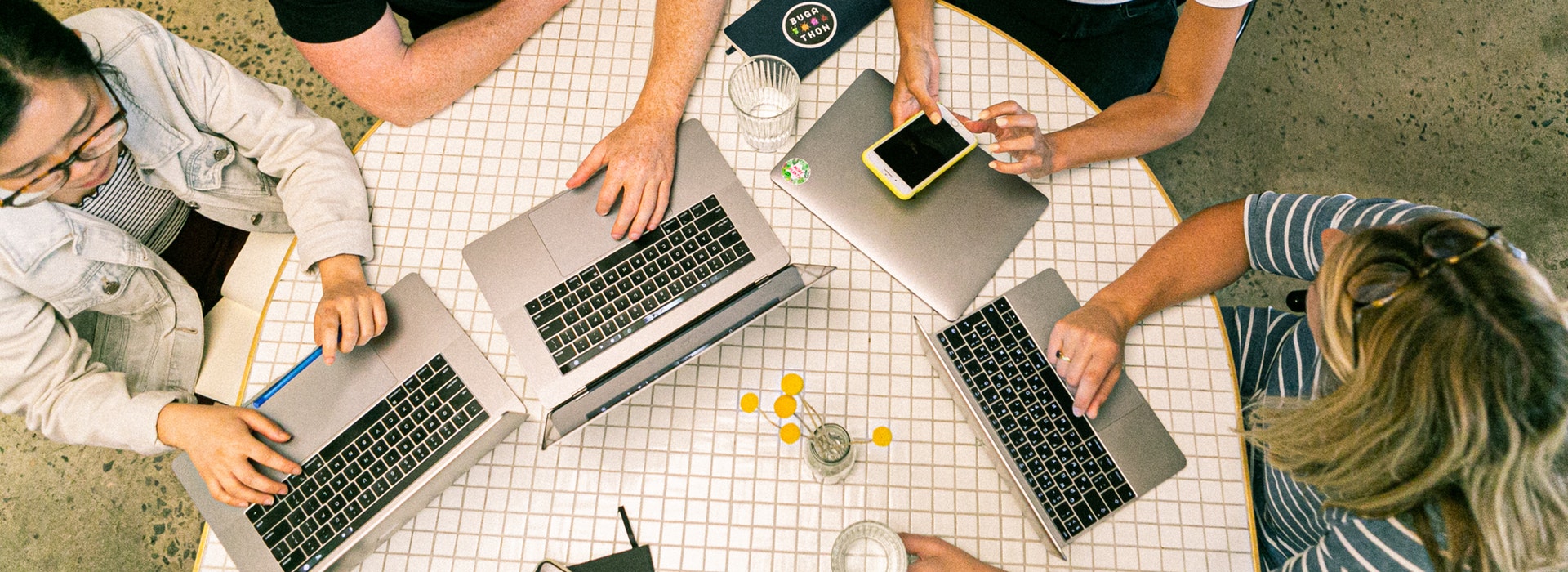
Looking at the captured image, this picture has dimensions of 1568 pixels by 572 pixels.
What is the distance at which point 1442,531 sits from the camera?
77 cm

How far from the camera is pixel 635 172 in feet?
3.51

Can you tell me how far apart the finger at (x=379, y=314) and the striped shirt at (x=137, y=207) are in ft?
1.38

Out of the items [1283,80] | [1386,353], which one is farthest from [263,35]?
[1283,80]

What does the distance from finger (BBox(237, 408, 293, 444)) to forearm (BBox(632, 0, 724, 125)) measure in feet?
2.03

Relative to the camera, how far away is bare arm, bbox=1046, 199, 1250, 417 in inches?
39.2

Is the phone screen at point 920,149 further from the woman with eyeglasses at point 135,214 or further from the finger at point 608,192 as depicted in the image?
the woman with eyeglasses at point 135,214

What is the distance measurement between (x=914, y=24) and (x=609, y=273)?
58 cm

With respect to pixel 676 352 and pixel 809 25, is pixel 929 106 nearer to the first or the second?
pixel 809 25

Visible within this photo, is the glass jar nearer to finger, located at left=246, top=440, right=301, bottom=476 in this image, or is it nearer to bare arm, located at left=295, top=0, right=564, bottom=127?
finger, located at left=246, top=440, right=301, bottom=476

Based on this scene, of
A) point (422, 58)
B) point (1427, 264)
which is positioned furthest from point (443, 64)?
point (1427, 264)

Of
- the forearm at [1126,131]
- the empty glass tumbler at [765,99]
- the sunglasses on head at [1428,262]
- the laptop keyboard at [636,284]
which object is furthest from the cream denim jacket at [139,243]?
the sunglasses on head at [1428,262]

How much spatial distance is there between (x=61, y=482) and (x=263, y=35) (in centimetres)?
117

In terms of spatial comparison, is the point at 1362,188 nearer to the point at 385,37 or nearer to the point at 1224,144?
the point at 1224,144

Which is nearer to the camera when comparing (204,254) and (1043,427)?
(1043,427)
